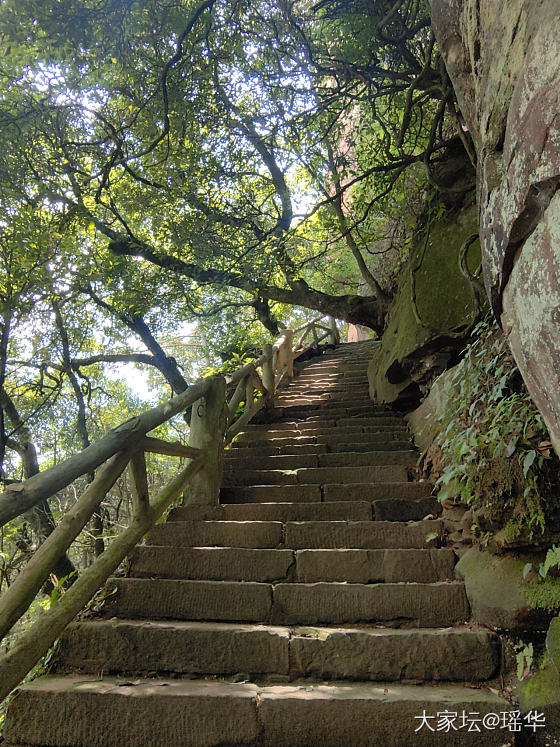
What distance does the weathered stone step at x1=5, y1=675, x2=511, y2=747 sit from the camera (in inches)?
69.4

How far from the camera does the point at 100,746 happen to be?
1.79 meters

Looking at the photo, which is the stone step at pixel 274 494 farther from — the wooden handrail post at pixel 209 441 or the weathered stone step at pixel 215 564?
the weathered stone step at pixel 215 564

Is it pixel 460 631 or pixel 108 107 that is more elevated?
pixel 108 107

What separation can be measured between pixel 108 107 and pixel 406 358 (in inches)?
170

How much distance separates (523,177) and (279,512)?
254 centimetres

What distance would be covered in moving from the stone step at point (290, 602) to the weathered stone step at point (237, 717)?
1.49 feet

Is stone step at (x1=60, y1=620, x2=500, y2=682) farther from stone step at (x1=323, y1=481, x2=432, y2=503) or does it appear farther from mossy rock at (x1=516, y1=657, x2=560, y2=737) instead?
stone step at (x1=323, y1=481, x2=432, y2=503)

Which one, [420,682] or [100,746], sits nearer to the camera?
[100,746]

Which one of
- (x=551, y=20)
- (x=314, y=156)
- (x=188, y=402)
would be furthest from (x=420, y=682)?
(x=314, y=156)

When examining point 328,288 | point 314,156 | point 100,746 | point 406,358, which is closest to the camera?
point 100,746

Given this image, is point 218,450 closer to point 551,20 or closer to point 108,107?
Result: point 551,20

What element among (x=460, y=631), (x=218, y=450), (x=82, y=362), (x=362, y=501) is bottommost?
(x=460, y=631)

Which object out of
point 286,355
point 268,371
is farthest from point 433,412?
point 286,355

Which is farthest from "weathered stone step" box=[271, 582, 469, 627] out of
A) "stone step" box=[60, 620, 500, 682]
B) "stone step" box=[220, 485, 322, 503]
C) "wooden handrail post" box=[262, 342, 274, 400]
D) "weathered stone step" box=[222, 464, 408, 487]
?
"wooden handrail post" box=[262, 342, 274, 400]
